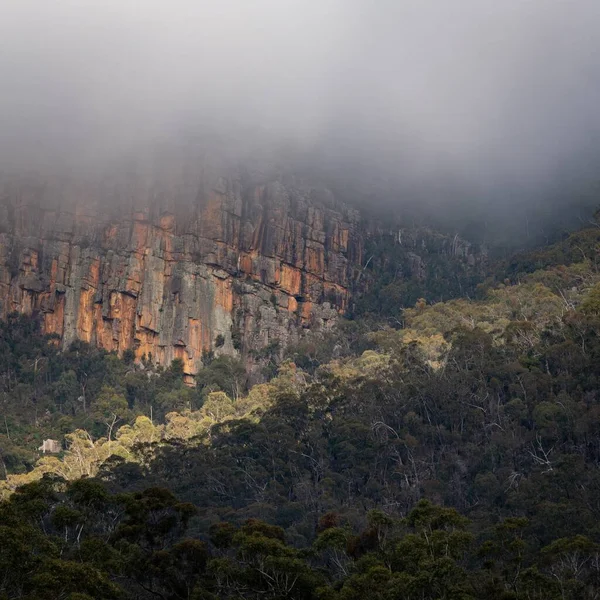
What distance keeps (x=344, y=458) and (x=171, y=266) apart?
3806 centimetres

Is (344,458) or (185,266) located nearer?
(344,458)

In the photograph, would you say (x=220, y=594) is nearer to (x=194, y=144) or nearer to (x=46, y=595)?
(x=46, y=595)

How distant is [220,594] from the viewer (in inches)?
1464

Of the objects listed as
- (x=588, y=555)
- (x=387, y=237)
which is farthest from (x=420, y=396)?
(x=387, y=237)

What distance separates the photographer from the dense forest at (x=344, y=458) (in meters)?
36.5

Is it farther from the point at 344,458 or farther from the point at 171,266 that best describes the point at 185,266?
the point at 344,458

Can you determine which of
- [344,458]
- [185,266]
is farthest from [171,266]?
[344,458]

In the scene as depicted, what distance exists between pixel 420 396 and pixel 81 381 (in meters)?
36.5

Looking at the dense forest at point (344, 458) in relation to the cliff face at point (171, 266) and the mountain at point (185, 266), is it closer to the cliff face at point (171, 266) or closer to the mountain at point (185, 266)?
the mountain at point (185, 266)

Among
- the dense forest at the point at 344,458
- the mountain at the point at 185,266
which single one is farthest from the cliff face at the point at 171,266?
the dense forest at the point at 344,458

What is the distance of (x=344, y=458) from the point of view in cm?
6081

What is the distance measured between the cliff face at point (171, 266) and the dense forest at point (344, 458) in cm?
261

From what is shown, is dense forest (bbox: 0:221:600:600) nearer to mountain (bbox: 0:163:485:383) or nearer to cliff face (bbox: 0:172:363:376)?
mountain (bbox: 0:163:485:383)

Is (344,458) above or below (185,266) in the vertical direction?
below
